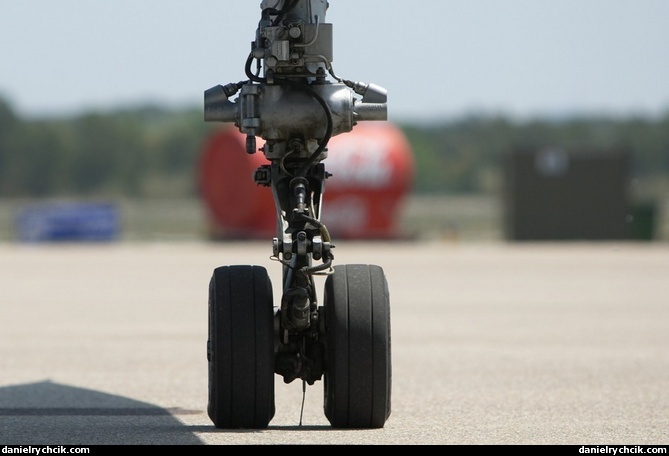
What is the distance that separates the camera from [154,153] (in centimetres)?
10256

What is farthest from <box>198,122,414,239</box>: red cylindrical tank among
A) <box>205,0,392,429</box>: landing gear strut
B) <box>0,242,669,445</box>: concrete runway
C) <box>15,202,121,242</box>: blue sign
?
<box>205,0,392,429</box>: landing gear strut

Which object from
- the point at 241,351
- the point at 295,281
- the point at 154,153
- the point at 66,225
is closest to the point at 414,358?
the point at 295,281

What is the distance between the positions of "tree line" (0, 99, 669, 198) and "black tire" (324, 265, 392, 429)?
258 ft

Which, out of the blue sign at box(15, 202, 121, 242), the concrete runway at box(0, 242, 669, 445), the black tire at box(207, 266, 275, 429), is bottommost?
the blue sign at box(15, 202, 121, 242)

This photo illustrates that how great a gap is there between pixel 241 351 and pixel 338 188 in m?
33.0

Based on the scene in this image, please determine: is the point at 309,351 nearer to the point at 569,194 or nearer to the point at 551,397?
the point at 551,397

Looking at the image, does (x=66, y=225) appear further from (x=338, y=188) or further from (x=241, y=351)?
(x=241, y=351)

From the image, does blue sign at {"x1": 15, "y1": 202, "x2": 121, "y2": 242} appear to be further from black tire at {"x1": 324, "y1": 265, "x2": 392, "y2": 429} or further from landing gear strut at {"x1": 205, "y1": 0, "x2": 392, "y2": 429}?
black tire at {"x1": 324, "y1": 265, "x2": 392, "y2": 429}

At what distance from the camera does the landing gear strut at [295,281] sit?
27.9 ft

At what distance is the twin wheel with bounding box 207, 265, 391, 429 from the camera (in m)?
8.52

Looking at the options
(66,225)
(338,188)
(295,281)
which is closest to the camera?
(295,281)

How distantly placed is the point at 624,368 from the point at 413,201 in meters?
62.9

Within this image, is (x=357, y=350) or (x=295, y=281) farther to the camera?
(x=295, y=281)
